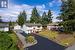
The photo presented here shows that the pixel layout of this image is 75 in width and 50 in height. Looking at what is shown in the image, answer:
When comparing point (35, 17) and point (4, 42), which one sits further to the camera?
point (35, 17)

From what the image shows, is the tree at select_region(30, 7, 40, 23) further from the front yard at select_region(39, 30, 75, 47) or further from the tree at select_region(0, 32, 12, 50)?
the tree at select_region(0, 32, 12, 50)

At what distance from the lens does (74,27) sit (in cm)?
7531

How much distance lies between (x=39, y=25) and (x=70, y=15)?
59.4 metres

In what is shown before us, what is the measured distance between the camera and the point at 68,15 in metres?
73.9

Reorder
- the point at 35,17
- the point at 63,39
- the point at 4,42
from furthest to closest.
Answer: the point at 35,17
the point at 63,39
the point at 4,42

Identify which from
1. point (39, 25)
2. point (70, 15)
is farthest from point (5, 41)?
point (39, 25)

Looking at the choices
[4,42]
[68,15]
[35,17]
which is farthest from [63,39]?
[35,17]

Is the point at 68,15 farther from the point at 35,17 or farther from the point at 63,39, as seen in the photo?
the point at 35,17

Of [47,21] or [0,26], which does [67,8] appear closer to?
[0,26]

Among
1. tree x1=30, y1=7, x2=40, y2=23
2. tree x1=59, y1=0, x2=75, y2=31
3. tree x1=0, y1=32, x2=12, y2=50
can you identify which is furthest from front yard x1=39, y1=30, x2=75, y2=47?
tree x1=30, y1=7, x2=40, y2=23

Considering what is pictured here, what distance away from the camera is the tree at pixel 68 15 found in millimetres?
72062

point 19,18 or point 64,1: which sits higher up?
point 64,1

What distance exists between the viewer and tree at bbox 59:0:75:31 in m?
72.1

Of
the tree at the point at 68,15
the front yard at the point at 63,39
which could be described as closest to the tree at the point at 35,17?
the tree at the point at 68,15
